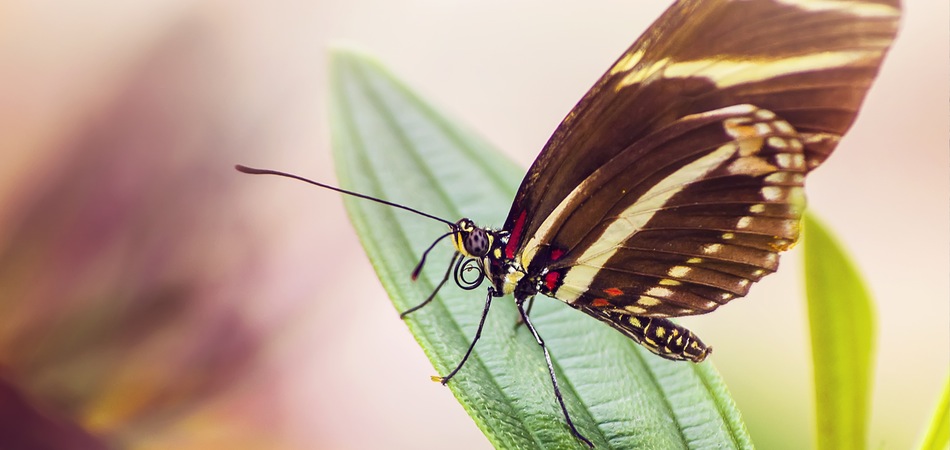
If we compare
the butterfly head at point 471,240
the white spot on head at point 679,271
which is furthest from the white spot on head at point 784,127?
the butterfly head at point 471,240

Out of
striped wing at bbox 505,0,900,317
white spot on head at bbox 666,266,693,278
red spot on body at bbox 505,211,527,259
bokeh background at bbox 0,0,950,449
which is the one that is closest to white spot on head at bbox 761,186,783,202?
striped wing at bbox 505,0,900,317

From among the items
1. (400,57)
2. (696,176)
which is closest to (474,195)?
(696,176)

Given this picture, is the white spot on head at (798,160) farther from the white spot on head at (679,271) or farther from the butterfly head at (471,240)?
the butterfly head at (471,240)

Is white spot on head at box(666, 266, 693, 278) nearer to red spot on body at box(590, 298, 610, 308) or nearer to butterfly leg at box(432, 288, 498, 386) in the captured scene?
red spot on body at box(590, 298, 610, 308)

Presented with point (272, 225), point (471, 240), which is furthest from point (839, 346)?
point (272, 225)

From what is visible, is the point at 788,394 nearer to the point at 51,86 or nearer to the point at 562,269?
the point at 562,269
